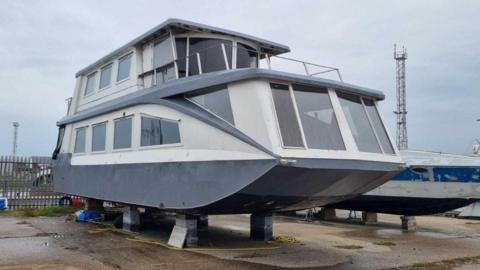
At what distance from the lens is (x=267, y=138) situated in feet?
21.5

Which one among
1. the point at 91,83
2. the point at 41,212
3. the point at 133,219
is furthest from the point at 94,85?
the point at 41,212

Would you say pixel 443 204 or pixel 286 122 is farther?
pixel 443 204

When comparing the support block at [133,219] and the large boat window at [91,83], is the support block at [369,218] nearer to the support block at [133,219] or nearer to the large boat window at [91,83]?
the support block at [133,219]

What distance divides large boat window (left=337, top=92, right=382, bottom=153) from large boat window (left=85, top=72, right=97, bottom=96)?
24.8ft

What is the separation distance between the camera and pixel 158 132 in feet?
28.7

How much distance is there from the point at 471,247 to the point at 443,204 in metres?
3.10

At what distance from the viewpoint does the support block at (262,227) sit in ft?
32.2

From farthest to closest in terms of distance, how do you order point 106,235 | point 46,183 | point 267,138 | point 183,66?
point 46,183, point 106,235, point 183,66, point 267,138

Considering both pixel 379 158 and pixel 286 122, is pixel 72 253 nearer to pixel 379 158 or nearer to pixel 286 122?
pixel 286 122

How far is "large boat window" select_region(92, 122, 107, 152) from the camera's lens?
35.8ft

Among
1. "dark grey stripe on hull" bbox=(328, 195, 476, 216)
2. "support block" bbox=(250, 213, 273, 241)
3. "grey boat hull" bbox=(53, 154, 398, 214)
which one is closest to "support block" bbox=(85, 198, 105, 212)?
"grey boat hull" bbox=(53, 154, 398, 214)

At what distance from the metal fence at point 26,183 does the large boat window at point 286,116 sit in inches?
491

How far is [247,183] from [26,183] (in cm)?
1365

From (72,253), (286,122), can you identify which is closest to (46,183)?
(72,253)
